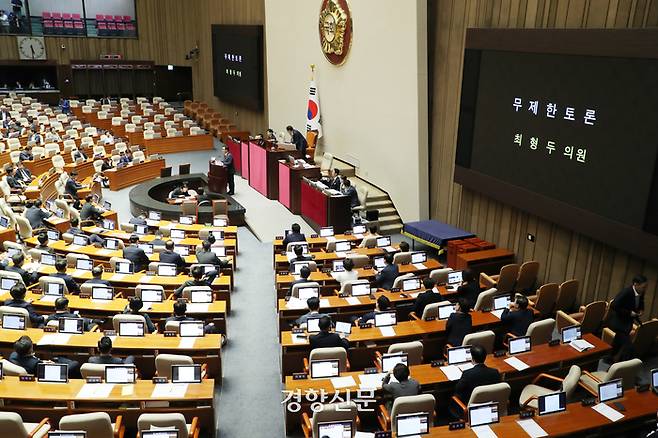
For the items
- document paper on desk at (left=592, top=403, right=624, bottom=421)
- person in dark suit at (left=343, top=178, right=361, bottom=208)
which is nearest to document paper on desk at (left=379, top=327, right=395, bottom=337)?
document paper on desk at (left=592, top=403, right=624, bottom=421)

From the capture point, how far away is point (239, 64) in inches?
936

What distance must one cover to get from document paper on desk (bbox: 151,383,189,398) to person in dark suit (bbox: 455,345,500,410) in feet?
9.53

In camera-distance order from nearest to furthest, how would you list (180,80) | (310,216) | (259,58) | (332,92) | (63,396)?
(63,396) < (310,216) < (332,92) < (259,58) < (180,80)

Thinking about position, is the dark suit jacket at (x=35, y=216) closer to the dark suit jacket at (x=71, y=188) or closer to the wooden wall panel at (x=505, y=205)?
the dark suit jacket at (x=71, y=188)

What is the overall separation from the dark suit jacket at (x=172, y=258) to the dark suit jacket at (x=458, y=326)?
16.4 feet

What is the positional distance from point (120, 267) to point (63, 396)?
4241 mm

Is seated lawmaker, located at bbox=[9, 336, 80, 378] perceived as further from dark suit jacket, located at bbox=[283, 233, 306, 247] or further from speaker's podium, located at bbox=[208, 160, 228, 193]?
speaker's podium, located at bbox=[208, 160, 228, 193]

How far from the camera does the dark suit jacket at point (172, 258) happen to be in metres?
10.2

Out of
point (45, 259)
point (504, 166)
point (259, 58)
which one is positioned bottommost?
point (45, 259)

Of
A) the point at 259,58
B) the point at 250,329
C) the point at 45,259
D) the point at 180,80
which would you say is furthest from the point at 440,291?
the point at 180,80

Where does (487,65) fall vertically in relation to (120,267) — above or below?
above

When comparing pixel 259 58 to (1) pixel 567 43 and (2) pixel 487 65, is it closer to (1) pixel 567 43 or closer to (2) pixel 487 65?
(2) pixel 487 65

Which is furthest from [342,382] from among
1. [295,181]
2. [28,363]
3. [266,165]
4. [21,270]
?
[266,165]

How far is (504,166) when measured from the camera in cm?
1105
